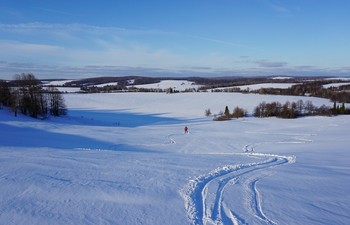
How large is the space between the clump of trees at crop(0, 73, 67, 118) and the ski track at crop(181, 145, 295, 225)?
43961mm

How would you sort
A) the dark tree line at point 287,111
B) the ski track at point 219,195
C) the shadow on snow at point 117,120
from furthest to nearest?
the dark tree line at point 287,111, the shadow on snow at point 117,120, the ski track at point 219,195

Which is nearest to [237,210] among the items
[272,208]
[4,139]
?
[272,208]

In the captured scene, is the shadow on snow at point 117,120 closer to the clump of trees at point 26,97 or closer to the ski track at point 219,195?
the clump of trees at point 26,97

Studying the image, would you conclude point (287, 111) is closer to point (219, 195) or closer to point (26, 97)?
point (26, 97)

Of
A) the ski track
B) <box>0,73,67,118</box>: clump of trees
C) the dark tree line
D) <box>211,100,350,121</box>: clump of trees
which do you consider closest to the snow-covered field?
the ski track

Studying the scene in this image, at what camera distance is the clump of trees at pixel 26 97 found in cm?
5188

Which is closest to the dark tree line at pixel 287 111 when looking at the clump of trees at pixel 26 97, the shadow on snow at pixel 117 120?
the shadow on snow at pixel 117 120

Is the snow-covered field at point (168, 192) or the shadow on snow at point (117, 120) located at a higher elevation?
the snow-covered field at point (168, 192)

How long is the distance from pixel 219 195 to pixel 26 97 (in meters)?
50.5

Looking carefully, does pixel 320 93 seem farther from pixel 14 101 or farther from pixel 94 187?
pixel 94 187

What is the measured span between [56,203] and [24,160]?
7403mm

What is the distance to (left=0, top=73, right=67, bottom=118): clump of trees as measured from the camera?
51.9 meters

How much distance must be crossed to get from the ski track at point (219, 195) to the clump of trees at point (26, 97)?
43961 millimetres

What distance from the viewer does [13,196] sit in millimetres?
9281
